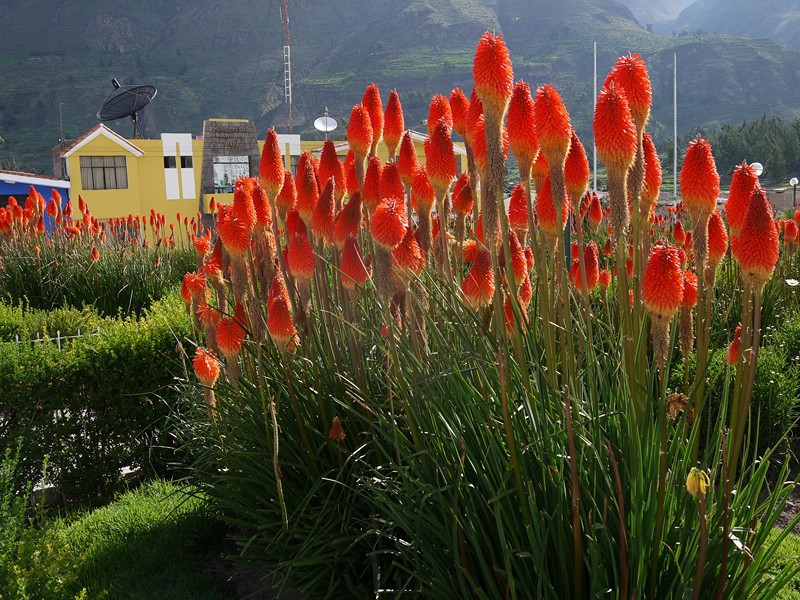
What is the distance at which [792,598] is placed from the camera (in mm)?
2865

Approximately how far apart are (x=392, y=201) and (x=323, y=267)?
39.1 inches

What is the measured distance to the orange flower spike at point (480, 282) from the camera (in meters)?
2.35

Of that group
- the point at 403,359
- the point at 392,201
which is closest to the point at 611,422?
the point at 403,359

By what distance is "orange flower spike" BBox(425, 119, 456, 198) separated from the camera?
2314mm

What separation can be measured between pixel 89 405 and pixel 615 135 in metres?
4.38

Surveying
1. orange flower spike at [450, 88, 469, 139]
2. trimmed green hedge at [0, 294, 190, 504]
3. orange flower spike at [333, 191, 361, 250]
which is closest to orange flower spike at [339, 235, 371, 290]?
orange flower spike at [333, 191, 361, 250]

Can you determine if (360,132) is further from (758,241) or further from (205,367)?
(758,241)

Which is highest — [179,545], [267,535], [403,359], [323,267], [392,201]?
[392,201]

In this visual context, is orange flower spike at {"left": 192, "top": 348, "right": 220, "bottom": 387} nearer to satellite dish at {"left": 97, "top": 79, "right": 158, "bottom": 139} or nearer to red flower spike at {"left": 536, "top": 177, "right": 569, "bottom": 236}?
red flower spike at {"left": 536, "top": 177, "right": 569, "bottom": 236}

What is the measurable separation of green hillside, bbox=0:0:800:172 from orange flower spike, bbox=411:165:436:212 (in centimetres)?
9073

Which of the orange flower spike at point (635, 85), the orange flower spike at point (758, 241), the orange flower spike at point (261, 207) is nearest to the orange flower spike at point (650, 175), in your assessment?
the orange flower spike at point (635, 85)

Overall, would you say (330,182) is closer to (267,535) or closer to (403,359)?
(403,359)

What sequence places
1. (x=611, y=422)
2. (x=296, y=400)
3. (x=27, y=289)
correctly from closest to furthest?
(x=611, y=422) → (x=296, y=400) → (x=27, y=289)

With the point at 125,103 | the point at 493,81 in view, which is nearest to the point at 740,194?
the point at 493,81
